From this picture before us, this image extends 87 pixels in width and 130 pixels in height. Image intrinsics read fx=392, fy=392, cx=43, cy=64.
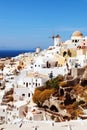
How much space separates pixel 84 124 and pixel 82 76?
12712 millimetres

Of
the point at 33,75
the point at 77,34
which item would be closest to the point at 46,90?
the point at 33,75

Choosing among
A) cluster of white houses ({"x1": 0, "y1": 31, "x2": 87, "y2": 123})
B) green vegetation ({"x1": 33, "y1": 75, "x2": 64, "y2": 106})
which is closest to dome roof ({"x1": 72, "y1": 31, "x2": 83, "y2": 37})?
cluster of white houses ({"x1": 0, "y1": 31, "x2": 87, "y2": 123})

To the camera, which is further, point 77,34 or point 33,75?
point 77,34

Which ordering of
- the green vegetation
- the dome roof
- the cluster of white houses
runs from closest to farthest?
the green vegetation
the cluster of white houses
the dome roof

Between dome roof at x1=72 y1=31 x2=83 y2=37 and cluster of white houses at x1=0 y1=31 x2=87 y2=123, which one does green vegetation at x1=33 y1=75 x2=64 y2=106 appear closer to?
cluster of white houses at x1=0 y1=31 x2=87 y2=123

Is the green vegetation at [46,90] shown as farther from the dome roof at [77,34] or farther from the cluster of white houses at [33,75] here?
the dome roof at [77,34]

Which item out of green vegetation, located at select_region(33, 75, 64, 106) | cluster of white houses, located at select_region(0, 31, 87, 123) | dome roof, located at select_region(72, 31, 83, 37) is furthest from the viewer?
dome roof, located at select_region(72, 31, 83, 37)

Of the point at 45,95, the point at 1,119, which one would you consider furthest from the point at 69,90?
the point at 1,119

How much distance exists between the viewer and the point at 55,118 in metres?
31.0

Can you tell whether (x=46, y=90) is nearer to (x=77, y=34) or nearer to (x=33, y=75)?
(x=33, y=75)

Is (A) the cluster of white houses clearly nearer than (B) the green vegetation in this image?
No

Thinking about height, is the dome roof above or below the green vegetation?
above

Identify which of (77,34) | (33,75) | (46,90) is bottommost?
(46,90)

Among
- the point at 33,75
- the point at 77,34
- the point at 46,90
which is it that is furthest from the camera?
the point at 77,34
